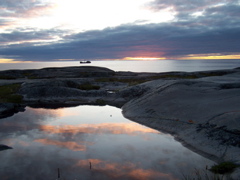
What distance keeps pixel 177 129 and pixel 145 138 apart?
2.10 meters

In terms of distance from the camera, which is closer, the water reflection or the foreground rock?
the water reflection

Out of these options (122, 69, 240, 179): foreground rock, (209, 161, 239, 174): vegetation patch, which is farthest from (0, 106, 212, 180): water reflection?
(122, 69, 240, 179): foreground rock

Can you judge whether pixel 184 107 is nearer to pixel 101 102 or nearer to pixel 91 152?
pixel 91 152

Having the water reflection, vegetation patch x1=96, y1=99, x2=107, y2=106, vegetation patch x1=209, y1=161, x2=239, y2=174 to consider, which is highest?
vegetation patch x1=96, y1=99, x2=107, y2=106

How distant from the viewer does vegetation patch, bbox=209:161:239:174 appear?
29.0 feet

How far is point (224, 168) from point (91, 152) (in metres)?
5.68

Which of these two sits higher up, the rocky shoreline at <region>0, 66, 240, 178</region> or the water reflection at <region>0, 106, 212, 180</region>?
the rocky shoreline at <region>0, 66, 240, 178</region>

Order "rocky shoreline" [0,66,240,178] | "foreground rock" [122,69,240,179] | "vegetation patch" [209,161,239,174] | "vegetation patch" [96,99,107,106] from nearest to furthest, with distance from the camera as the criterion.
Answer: "vegetation patch" [209,161,239,174] → "foreground rock" [122,69,240,179] → "rocky shoreline" [0,66,240,178] → "vegetation patch" [96,99,107,106]

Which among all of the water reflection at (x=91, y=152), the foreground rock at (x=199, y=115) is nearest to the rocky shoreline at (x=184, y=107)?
the foreground rock at (x=199, y=115)

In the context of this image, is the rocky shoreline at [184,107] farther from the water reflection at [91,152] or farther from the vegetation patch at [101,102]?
the water reflection at [91,152]

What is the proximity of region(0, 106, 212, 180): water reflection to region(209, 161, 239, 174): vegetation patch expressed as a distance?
0.60 meters

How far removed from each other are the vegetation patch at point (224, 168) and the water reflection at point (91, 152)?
23.7 inches

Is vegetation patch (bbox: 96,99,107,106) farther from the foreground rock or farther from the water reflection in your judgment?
the water reflection

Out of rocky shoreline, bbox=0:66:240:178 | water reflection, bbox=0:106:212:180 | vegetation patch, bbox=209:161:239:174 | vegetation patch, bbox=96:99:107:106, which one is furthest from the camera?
vegetation patch, bbox=96:99:107:106
